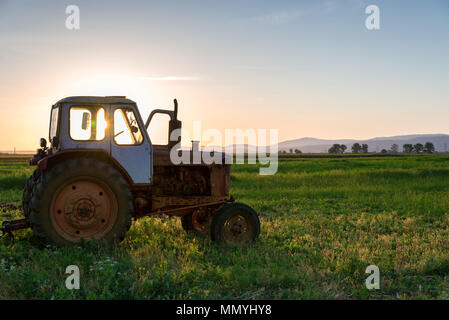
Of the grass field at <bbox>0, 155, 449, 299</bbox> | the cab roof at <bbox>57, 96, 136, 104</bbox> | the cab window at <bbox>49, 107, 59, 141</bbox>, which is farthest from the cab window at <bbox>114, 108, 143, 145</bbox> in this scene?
the grass field at <bbox>0, 155, 449, 299</bbox>

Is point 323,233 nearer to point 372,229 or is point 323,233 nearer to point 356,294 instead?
point 372,229

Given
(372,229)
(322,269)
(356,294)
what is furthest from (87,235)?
(372,229)

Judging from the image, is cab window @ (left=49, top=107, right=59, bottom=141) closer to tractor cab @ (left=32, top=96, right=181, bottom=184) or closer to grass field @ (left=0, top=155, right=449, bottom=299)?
tractor cab @ (left=32, top=96, right=181, bottom=184)

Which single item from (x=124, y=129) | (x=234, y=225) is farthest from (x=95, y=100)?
(x=234, y=225)

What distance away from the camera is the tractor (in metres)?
6.01

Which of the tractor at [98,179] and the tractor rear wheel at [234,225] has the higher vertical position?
the tractor at [98,179]

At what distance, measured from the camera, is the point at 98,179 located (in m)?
6.20

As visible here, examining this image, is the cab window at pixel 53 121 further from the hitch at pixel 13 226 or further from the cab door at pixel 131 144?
the hitch at pixel 13 226

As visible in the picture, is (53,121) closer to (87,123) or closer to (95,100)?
(87,123)

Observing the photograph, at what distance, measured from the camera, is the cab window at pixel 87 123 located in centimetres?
636

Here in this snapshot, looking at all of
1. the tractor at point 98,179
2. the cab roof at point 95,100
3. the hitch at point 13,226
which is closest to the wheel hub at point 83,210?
the tractor at point 98,179

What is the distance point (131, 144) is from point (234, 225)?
256 cm

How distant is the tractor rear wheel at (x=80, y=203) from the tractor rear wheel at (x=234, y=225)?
1.71m

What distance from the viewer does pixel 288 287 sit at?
16.6ft
